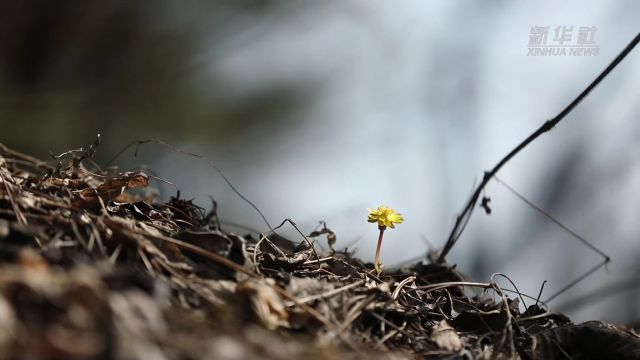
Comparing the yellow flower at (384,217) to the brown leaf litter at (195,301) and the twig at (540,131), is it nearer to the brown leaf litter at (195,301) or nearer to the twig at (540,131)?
the brown leaf litter at (195,301)

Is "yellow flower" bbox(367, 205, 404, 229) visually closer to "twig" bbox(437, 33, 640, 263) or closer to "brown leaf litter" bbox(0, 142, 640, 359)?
"brown leaf litter" bbox(0, 142, 640, 359)

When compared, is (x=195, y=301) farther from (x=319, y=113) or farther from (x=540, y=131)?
(x=319, y=113)

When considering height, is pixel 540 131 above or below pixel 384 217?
above

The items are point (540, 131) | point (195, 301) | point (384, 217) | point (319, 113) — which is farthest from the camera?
point (319, 113)

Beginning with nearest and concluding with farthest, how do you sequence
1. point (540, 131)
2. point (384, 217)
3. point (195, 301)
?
point (195, 301) < point (384, 217) < point (540, 131)

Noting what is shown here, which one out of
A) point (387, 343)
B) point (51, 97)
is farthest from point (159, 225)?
point (51, 97)

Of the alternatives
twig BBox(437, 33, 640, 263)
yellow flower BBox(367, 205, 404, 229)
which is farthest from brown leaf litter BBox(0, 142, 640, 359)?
twig BBox(437, 33, 640, 263)

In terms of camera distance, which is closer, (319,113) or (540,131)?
(540,131)

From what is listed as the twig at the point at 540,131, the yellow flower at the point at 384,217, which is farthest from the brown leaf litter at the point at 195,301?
the twig at the point at 540,131

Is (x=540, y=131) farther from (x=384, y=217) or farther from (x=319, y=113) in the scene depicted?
(x=319, y=113)

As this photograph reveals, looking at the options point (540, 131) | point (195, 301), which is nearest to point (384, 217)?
point (540, 131)
